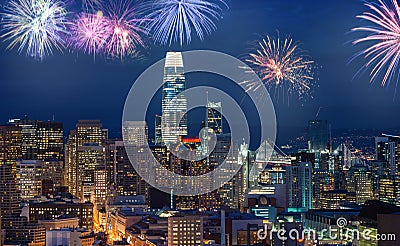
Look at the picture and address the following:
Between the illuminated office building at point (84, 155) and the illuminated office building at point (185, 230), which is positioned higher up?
the illuminated office building at point (84, 155)

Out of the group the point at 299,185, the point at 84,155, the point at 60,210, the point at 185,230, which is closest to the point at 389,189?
the point at 299,185

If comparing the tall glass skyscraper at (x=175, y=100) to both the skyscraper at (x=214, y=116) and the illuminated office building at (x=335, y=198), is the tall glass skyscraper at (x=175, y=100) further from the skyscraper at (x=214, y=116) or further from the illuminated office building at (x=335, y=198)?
the illuminated office building at (x=335, y=198)

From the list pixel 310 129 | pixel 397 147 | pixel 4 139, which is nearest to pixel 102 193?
pixel 4 139

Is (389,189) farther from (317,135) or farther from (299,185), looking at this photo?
(317,135)

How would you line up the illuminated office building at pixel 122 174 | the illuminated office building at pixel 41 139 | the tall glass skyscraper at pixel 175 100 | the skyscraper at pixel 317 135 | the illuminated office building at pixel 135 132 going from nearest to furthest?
the tall glass skyscraper at pixel 175 100 < the skyscraper at pixel 317 135 < the illuminated office building at pixel 135 132 < the illuminated office building at pixel 122 174 < the illuminated office building at pixel 41 139

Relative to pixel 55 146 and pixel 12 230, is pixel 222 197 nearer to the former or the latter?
pixel 12 230

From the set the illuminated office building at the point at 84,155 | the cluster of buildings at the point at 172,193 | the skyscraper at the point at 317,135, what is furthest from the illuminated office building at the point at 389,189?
the illuminated office building at the point at 84,155

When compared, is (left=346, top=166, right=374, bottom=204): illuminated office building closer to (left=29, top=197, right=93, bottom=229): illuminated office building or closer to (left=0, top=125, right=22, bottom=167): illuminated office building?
(left=29, top=197, right=93, bottom=229): illuminated office building
